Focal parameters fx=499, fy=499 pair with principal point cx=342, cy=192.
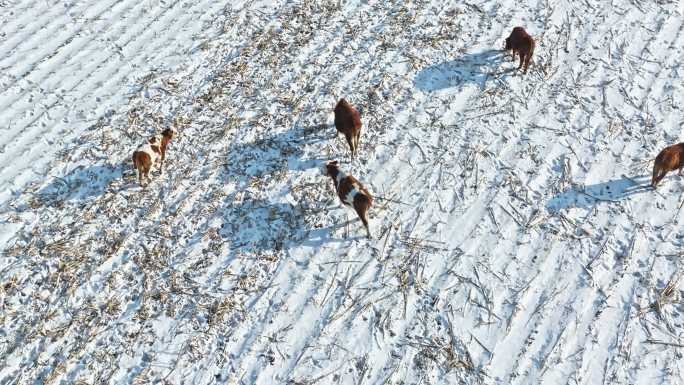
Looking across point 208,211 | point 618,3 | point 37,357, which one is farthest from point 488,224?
point 618,3

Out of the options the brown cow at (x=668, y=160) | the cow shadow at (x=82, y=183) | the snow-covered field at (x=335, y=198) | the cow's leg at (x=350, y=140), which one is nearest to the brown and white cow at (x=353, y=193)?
the snow-covered field at (x=335, y=198)

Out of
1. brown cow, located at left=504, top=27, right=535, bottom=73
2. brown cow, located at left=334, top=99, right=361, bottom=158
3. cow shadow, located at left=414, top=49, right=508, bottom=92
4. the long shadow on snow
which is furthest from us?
cow shadow, located at left=414, top=49, right=508, bottom=92

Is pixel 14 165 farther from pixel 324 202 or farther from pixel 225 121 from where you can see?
pixel 324 202

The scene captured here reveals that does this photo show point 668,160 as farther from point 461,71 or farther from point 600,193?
point 461,71

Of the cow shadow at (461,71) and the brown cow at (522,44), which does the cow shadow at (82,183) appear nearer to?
the cow shadow at (461,71)

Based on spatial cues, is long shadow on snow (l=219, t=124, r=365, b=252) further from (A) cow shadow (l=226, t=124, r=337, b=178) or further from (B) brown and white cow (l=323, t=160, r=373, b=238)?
(B) brown and white cow (l=323, t=160, r=373, b=238)

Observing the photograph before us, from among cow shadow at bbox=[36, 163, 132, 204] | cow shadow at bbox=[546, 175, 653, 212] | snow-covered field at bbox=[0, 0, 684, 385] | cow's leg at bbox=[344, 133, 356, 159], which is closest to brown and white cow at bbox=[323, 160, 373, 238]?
snow-covered field at bbox=[0, 0, 684, 385]
